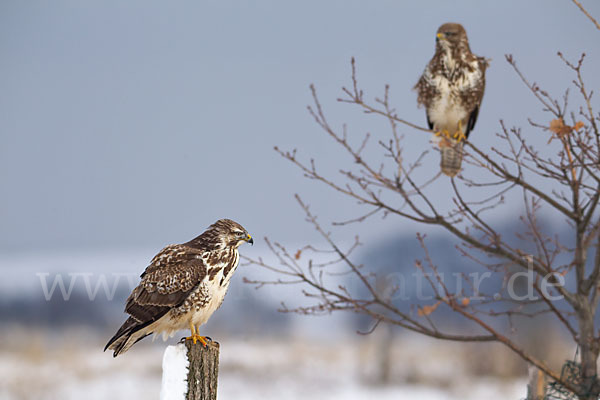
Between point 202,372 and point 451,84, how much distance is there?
3299mm

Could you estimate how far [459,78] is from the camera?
564 cm

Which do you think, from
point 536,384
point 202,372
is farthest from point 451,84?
point 202,372

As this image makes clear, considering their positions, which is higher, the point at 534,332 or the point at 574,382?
the point at 534,332

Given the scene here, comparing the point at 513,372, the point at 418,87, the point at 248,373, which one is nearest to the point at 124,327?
the point at 418,87

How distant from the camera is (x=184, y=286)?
3883mm

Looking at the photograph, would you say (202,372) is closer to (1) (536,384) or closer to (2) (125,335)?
(2) (125,335)

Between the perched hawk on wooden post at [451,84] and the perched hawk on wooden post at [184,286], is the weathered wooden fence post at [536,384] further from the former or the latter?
the perched hawk on wooden post at [184,286]

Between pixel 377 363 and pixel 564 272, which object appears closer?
pixel 564 272

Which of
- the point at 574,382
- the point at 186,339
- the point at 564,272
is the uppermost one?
the point at 564,272

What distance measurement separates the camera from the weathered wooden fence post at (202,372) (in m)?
3.60

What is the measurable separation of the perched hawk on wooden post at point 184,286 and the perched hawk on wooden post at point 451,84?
213 cm

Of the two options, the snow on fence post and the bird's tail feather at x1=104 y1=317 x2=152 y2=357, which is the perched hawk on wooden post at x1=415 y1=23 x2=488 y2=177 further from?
the bird's tail feather at x1=104 y1=317 x2=152 y2=357

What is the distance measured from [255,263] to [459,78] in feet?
8.50

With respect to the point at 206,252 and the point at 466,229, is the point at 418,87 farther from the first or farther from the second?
the point at 206,252
